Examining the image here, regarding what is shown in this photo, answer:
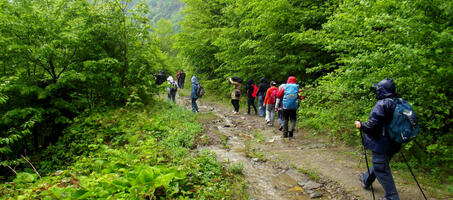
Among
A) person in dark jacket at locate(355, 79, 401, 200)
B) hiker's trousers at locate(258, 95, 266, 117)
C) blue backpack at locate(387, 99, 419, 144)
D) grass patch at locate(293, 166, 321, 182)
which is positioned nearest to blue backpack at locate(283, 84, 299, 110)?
grass patch at locate(293, 166, 321, 182)

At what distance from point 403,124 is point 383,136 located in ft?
1.07

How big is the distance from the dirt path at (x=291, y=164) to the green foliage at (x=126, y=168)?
2.36 feet

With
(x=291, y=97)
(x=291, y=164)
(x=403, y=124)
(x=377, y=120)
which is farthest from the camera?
(x=291, y=97)

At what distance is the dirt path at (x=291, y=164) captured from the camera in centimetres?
399

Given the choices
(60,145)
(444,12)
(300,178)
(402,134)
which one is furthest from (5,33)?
(444,12)

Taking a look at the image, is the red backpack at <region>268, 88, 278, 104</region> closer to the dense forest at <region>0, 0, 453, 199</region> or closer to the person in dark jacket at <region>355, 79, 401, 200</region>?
the dense forest at <region>0, 0, 453, 199</region>

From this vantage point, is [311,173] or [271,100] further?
[271,100]

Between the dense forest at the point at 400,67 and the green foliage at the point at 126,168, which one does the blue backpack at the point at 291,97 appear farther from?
the green foliage at the point at 126,168

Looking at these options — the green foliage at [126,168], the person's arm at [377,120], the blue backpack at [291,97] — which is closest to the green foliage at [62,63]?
the green foliage at [126,168]

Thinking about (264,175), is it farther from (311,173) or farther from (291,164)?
(311,173)

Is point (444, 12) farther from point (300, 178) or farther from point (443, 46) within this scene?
point (300, 178)

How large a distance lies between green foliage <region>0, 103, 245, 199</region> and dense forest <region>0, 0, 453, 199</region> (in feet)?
0.09

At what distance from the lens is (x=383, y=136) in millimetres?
3371

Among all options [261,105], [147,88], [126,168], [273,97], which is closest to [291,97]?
[273,97]
